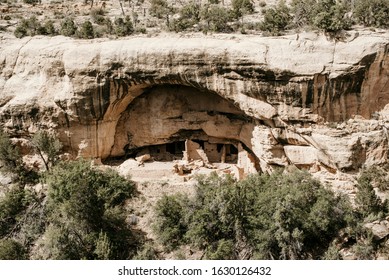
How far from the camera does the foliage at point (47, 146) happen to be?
58.1 ft

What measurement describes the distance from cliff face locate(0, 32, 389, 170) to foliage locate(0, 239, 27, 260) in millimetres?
5031

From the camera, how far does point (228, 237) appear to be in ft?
50.3

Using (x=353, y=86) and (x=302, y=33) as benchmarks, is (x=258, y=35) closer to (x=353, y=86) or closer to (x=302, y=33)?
(x=302, y=33)

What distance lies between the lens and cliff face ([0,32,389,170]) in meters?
15.1

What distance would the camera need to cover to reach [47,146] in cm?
1780

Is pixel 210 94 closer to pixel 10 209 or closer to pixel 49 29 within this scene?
pixel 49 29

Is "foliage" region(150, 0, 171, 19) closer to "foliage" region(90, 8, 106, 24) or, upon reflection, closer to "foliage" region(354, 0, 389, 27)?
"foliage" region(90, 8, 106, 24)

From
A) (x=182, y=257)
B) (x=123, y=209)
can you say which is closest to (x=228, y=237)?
(x=182, y=257)

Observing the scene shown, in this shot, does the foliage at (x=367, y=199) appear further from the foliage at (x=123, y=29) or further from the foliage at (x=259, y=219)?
the foliage at (x=123, y=29)

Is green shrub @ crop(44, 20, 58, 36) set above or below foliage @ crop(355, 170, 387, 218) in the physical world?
above

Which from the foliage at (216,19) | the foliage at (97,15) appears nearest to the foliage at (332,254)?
the foliage at (216,19)

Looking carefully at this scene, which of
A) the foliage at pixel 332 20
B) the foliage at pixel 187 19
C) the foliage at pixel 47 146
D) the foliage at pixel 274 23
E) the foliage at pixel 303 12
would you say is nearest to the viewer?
the foliage at pixel 332 20

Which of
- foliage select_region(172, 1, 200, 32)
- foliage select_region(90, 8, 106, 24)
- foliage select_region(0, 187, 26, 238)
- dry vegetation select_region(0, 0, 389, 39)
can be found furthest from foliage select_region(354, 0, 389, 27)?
foliage select_region(0, 187, 26, 238)

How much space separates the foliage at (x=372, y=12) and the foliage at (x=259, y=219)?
675 cm
